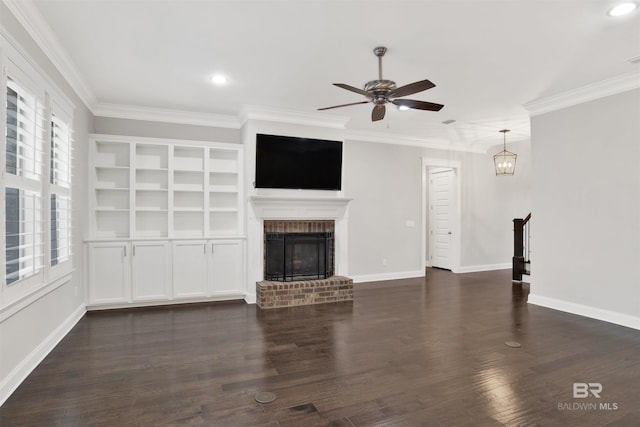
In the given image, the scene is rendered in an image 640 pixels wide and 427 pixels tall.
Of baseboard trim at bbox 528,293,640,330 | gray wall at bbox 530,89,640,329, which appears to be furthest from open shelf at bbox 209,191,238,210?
baseboard trim at bbox 528,293,640,330

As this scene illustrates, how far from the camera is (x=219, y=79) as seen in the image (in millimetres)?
4043

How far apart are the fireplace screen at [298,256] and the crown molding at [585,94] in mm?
3496

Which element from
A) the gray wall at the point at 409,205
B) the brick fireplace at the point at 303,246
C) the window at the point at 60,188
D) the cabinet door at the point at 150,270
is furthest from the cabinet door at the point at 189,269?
the gray wall at the point at 409,205

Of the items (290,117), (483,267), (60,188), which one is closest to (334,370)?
(60,188)

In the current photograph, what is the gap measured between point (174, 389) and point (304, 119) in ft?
13.2

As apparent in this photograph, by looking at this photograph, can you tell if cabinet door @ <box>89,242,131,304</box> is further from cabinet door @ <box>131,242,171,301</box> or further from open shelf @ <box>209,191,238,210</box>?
open shelf @ <box>209,191,238,210</box>

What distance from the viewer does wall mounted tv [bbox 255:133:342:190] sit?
517cm

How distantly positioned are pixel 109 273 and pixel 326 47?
3.97m

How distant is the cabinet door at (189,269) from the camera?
5008 millimetres

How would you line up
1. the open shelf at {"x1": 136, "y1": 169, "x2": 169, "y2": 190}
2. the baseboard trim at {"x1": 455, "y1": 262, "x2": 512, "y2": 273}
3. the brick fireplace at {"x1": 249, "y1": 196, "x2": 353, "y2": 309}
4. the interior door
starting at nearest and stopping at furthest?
the brick fireplace at {"x1": 249, "y1": 196, "x2": 353, "y2": 309}, the open shelf at {"x1": 136, "y1": 169, "x2": 169, "y2": 190}, the baseboard trim at {"x1": 455, "y1": 262, "x2": 512, "y2": 273}, the interior door

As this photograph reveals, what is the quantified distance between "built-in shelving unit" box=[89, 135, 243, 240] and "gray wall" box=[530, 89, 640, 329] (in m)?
4.42

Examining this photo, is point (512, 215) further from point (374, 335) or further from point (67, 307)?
point (67, 307)

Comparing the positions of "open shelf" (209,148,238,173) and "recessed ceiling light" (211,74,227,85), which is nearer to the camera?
"recessed ceiling light" (211,74,227,85)

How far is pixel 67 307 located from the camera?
12.6 feet
